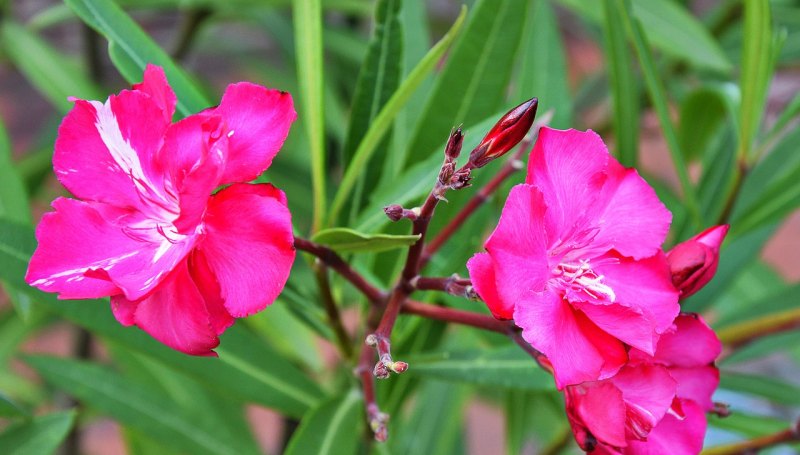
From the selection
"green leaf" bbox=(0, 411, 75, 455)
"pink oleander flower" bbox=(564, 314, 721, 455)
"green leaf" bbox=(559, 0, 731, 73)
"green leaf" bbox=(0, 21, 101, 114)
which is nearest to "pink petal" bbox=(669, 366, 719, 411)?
"pink oleander flower" bbox=(564, 314, 721, 455)

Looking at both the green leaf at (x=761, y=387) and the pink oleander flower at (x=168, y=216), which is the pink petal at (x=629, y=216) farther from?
the green leaf at (x=761, y=387)

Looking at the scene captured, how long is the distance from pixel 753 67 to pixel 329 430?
1.77 ft

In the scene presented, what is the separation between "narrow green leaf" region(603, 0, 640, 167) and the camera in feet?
2.63

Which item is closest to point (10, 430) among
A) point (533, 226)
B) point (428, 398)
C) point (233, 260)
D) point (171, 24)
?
point (233, 260)

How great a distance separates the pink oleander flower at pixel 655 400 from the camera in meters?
0.48

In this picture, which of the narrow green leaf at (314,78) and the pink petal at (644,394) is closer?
the pink petal at (644,394)

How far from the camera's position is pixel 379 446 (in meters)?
0.79

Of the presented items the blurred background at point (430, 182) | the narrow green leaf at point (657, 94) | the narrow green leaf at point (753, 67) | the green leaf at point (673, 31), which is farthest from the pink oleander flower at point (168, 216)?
the green leaf at point (673, 31)

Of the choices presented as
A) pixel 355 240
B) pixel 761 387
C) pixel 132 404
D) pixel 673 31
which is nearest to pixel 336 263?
pixel 355 240

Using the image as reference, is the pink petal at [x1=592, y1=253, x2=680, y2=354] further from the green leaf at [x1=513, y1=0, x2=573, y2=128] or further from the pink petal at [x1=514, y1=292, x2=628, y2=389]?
the green leaf at [x1=513, y1=0, x2=573, y2=128]

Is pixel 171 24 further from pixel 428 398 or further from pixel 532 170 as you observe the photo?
pixel 532 170

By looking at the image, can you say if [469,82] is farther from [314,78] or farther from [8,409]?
[8,409]

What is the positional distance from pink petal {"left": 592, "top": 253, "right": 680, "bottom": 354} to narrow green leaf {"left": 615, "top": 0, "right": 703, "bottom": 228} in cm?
29

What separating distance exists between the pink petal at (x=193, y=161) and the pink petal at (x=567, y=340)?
7.7 inches
